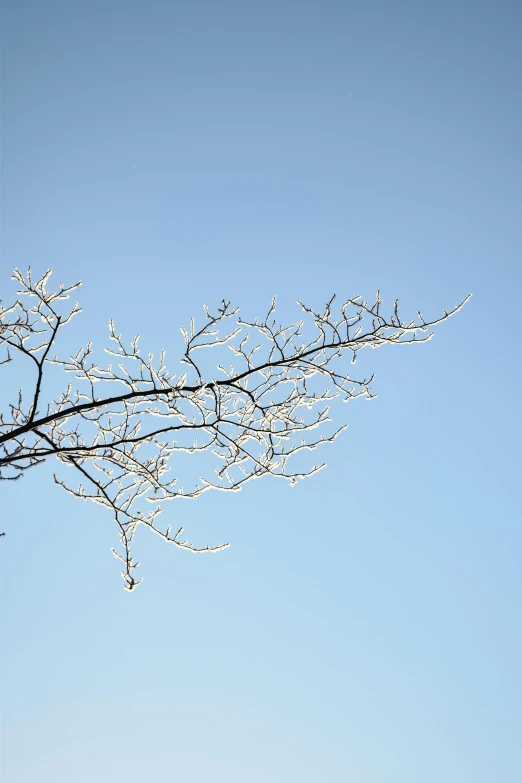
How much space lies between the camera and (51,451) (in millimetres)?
3137

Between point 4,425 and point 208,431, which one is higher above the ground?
point 4,425

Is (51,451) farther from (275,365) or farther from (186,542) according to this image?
(275,365)

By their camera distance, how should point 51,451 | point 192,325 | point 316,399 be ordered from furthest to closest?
point 316,399 → point 192,325 → point 51,451

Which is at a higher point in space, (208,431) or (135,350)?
(135,350)

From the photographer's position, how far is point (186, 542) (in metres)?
3.46

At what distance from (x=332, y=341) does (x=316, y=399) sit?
40 cm

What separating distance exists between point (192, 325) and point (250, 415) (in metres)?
0.67

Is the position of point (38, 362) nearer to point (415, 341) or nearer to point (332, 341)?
point (332, 341)

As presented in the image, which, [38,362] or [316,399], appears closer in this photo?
[38,362]

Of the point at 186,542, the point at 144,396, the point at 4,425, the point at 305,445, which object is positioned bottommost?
the point at 186,542

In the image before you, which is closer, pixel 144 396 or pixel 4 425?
pixel 144 396

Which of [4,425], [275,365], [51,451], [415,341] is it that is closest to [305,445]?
[275,365]

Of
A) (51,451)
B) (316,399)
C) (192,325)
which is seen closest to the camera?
(51,451)

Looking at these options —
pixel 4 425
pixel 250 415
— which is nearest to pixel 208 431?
pixel 250 415
